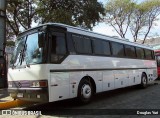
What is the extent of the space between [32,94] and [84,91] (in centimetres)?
238

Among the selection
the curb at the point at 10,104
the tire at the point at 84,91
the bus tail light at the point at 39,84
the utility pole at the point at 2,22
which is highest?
the utility pole at the point at 2,22

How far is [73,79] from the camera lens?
33.2ft

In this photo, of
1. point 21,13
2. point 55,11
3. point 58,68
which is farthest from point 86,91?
point 21,13

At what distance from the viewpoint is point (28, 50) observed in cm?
961

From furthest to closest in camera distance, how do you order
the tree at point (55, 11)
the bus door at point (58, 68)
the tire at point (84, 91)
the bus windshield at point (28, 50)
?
the tree at point (55, 11) → the tire at point (84, 91) → the bus windshield at point (28, 50) → the bus door at point (58, 68)

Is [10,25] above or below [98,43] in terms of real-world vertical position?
above

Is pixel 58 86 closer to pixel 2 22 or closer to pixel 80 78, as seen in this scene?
pixel 80 78

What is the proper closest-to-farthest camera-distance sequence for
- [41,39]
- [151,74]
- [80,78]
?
[41,39] < [80,78] < [151,74]

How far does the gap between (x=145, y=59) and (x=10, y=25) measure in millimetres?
14154

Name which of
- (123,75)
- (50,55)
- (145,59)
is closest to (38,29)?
(50,55)

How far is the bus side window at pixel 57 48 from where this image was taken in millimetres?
9320

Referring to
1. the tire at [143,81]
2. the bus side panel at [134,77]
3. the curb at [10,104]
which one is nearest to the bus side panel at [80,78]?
the curb at [10,104]

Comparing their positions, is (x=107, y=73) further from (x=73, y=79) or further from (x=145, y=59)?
(x=145, y=59)

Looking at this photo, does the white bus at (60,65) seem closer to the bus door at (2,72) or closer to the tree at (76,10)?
the bus door at (2,72)
